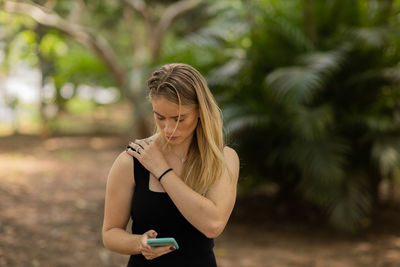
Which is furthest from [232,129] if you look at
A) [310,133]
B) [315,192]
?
[315,192]

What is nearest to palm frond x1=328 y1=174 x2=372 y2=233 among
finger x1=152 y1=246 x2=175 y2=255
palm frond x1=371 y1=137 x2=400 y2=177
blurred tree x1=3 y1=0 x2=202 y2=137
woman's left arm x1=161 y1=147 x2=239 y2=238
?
palm frond x1=371 y1=137 x2=400 y2=177

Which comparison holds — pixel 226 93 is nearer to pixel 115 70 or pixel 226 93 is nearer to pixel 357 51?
pixel 357 51

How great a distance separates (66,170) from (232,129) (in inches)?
155

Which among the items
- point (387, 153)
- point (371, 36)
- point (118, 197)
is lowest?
point (118, 197)

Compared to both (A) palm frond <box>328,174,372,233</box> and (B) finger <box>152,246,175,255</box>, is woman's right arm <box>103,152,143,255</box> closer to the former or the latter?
(B) finger <box>152,246,175,255</box>

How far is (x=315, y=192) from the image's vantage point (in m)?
5.21

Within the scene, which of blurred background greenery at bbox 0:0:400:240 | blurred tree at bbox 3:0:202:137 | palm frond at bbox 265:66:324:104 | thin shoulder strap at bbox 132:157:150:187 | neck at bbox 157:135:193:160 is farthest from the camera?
blurred tree at bbox 3:0:202:137

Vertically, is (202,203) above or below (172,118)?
below

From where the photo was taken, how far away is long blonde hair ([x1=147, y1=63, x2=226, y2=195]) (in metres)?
1.76

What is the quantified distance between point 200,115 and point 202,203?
0.35 metres

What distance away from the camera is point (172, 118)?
1.79m

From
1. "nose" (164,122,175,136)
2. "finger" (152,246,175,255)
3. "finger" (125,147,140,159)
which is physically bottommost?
"finger" (152,246,175,255)

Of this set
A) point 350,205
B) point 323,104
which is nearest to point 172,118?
point 350,205

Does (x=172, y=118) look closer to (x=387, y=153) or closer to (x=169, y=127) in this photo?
(x=169, y=127)
